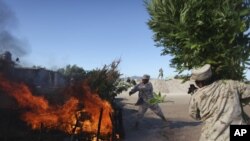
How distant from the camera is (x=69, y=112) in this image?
29.6 feet

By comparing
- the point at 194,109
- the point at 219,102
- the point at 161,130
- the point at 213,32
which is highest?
the point at 213,32

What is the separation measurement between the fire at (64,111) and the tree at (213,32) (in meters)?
4.07

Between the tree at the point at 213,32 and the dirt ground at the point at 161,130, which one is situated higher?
the tree at the point at 213,32

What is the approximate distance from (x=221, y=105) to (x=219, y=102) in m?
0.05

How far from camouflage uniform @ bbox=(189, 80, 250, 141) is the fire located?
14.2ft

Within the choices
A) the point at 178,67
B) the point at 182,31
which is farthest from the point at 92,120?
the point at 182,31

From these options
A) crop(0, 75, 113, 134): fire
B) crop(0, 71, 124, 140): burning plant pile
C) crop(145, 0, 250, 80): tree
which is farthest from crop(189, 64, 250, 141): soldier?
crop(0, 75, 113, 134): fire

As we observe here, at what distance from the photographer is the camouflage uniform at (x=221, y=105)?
16.5 ft

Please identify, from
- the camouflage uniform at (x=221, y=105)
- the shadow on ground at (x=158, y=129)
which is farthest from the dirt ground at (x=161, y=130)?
the camouflage uniform at (x=221, y=105)

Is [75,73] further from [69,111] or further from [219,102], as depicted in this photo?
[219,102]

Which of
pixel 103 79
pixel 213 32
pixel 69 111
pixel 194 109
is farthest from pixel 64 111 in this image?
pixel 213 32

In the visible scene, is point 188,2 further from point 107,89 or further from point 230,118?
point 107,89

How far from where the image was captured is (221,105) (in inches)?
200

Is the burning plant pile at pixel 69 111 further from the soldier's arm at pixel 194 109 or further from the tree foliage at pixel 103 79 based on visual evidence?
the soldier's arm at pixel 194 109
